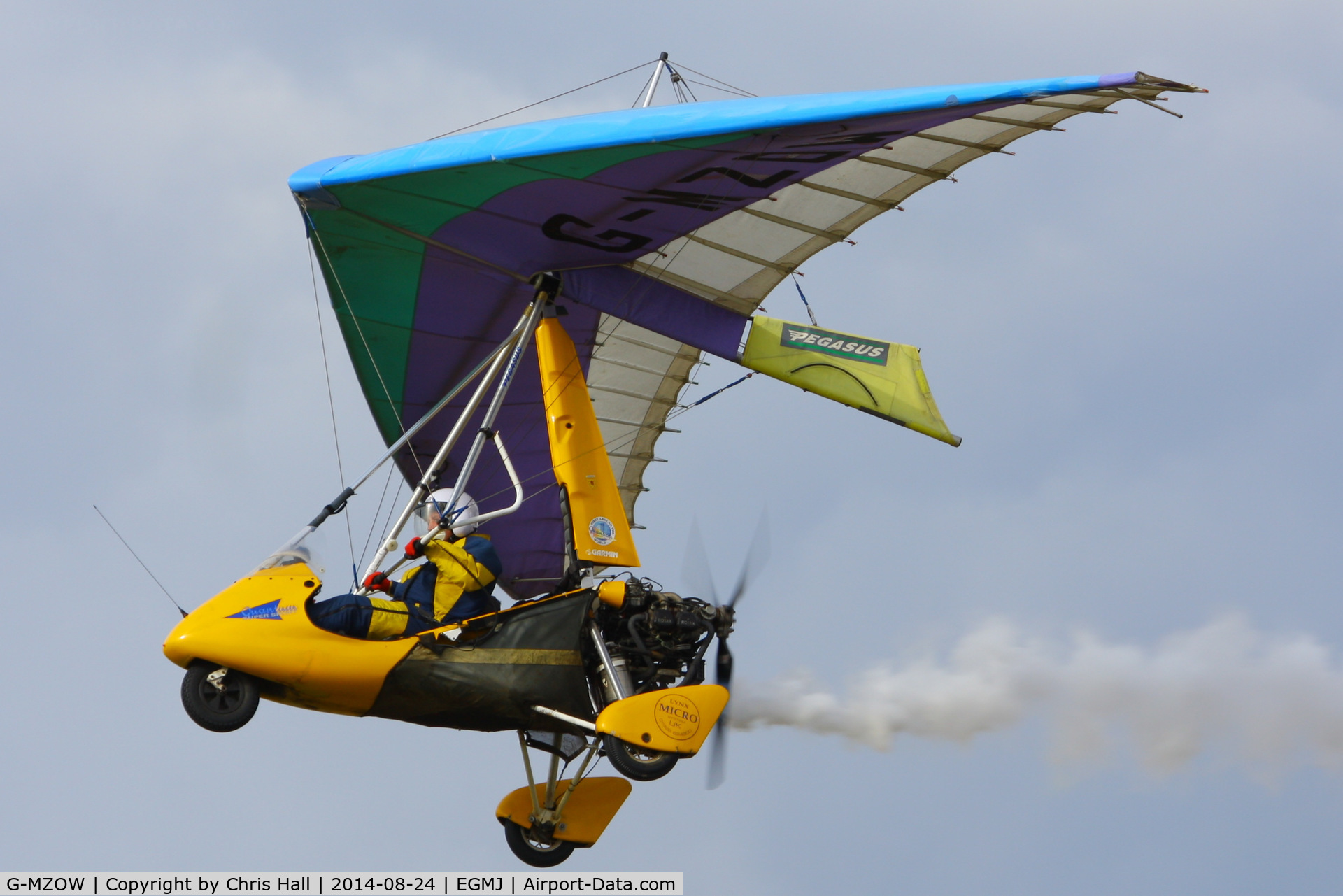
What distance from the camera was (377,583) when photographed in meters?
A: 16.8

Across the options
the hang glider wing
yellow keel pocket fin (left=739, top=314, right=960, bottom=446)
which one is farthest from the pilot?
yellow keel pocket fin (left=739, top=314, right=960, bottom=446)

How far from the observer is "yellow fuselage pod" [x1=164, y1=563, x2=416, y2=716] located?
15484mm

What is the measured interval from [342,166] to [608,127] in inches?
122

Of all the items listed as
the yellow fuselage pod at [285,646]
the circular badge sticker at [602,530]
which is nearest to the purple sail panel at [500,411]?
the circular badge sticker at [602,530]

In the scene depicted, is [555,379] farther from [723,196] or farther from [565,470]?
[723,196]

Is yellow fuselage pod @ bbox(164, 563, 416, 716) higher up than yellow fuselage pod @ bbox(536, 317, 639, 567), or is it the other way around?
yellow fuselage pod @ bbox(536, 317, 639, 567)

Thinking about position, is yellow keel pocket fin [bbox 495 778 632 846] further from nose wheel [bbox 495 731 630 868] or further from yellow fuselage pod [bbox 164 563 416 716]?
yellow fuselage pod [bbox 164 563 416 716]

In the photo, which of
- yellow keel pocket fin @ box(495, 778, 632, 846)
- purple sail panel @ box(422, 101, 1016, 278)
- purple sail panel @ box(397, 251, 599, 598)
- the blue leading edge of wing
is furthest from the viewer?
purple sail panel @ box(397, 251, 599, 598)

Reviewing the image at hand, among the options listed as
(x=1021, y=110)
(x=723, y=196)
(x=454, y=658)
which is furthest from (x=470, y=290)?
(x=1021, y=110)

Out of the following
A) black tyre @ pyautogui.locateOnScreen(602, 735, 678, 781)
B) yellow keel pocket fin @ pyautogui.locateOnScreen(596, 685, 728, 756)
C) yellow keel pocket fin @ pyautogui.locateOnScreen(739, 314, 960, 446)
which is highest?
yellow keel pocket fin @ pyautogui.locateOnScreen(739, 314, 960, 446)

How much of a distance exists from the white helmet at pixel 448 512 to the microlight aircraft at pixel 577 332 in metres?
0.18

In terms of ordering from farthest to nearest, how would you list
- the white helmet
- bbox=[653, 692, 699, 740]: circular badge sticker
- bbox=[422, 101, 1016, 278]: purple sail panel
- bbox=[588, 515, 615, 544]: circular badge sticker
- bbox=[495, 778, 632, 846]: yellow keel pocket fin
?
bbox=[495, 778, 632, 846]: yellow keel pocket fin
bbox=[588, 515, 615, 544]: circular badge sticker
the white helmet
bbox=[422, 101, 1016, 278]: purple sail panel
bbox=[653, 692, 699, 740]: circular badge sticker

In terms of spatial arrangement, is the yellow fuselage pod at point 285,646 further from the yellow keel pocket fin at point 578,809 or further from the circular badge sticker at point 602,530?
the yellow keel pocket fin at point 578,809

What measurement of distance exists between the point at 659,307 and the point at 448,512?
3.41 metres
